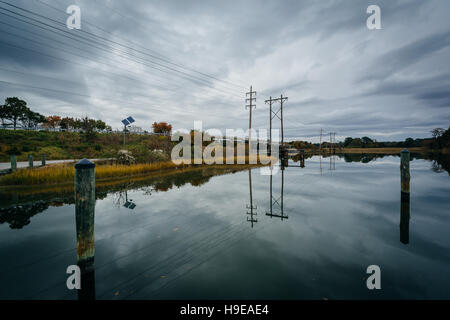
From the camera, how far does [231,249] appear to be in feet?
13.2

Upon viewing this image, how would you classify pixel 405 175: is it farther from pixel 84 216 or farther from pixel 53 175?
pixel 53 175

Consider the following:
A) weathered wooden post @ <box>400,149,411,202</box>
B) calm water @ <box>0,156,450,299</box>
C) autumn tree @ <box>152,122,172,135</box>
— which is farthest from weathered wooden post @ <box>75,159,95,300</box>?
autumn tree @ <box>152,122,172,135</box>

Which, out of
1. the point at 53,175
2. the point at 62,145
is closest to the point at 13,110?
the point at 62,145

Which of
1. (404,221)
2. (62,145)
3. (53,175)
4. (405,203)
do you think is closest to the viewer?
(404,221)

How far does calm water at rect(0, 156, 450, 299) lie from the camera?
2840 millimetres

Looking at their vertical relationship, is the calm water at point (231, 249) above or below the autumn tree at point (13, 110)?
below

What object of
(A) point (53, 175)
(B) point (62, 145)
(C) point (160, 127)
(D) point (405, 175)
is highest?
(C) point (160, 127)

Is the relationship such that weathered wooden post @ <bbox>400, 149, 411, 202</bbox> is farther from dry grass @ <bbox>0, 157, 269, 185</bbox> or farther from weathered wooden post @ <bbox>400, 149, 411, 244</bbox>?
dry grass @ <bbox>0, 157, 269, 185</bbox>

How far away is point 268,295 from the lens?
2689 millimetres

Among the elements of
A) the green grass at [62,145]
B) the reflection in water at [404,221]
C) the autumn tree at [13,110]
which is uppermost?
the autumn tree at [13,110]

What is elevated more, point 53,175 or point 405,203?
point 53,175

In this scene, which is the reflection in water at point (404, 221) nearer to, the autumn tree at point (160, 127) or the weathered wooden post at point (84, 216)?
the weathered wooden post at point (84, 216)

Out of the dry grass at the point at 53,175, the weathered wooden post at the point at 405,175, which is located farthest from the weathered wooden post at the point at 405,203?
the dry grass at the point at 53,175

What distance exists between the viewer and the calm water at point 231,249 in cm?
284
